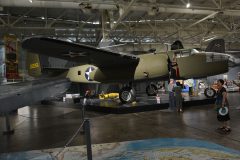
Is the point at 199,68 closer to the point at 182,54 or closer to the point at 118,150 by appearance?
the point at 182,54

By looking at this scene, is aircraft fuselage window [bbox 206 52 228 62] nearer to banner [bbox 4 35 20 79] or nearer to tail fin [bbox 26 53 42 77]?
tail fin [bbox 26 53 42 77]

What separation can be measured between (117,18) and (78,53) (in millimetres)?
8024

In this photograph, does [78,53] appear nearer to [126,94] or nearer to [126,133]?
[126,94]

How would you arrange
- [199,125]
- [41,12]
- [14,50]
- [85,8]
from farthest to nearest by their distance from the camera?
[41,12], [14,50], [85,8], [199,125]

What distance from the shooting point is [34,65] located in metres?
14.6

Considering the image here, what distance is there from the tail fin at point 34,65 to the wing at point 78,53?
5.14 m

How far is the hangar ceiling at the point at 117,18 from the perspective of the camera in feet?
38.7

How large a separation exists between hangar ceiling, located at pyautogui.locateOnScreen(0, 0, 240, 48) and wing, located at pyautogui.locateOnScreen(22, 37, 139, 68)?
113 inches

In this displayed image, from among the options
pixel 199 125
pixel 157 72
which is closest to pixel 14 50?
pixel 157 72

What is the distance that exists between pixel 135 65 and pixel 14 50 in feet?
→ 26.2

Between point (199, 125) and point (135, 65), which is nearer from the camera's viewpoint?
point (199, 125)

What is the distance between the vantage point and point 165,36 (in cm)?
2300

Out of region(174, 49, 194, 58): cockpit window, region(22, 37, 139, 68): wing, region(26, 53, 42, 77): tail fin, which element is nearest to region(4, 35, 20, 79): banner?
region(26, 53, 42, 77): tail fin

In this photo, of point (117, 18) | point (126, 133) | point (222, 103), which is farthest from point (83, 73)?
point (222, 103)
